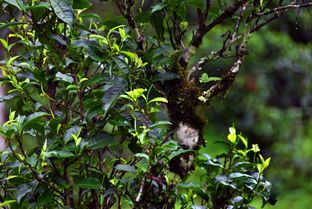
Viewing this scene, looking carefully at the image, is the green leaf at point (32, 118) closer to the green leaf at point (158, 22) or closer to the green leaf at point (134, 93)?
the green leaf at point (134, 93)

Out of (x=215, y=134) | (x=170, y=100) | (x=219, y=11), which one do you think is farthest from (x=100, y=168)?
(x=215, y=134)

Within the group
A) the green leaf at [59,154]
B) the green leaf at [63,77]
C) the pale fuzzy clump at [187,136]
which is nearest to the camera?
the green leaf at [59,154]

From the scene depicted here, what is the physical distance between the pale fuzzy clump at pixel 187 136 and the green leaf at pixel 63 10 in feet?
1.14

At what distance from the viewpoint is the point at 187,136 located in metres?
1.21

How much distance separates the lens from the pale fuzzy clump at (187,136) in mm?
1202

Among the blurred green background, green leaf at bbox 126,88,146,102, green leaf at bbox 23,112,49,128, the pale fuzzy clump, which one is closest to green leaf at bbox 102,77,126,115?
green leaf at bbox 126,88,146,102

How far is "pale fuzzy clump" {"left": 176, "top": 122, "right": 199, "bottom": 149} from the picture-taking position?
1202 millimetres

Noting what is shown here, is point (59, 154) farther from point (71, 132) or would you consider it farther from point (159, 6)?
point (159, 6)

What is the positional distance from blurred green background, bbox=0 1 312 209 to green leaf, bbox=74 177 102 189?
2.76 meters

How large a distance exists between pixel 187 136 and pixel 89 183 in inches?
10.5

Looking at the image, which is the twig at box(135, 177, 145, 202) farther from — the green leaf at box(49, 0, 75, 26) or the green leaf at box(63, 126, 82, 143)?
the green leaf at box(49, 0, 75, 26)

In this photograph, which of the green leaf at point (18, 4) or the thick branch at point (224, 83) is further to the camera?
the thick branch at point (224, 83)

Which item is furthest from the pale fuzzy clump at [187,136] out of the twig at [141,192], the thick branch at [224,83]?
the twig at [141,192]

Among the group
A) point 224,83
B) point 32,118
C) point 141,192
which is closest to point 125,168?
point 141,192
